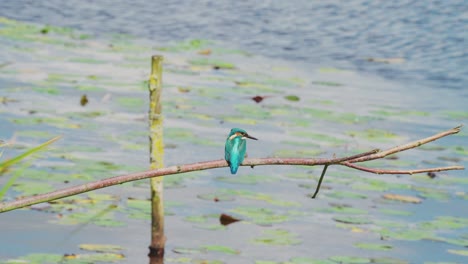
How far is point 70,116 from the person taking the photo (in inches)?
409

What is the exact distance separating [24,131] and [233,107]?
8.44 feet

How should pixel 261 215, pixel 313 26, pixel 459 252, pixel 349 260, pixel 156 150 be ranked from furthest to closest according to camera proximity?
pixel 313 26, pixel 261 215, pixel 459 252, pixel 349 260, pixel 156 150

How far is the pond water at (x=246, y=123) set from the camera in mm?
7246

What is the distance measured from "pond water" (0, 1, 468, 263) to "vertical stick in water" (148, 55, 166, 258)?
0.39 ft

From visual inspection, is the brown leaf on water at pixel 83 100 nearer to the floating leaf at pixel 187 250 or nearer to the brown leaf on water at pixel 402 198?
the brown leaf on water at pixel 402 198

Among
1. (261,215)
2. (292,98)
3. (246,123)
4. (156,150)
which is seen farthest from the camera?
(292,98)

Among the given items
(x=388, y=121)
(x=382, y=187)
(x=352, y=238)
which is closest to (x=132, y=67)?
(x=388, y=121)

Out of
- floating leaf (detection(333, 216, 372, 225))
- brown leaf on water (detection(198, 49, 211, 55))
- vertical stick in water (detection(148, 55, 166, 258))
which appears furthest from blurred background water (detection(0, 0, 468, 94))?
vertical stick in water (detection(148, 55, 166, 258))

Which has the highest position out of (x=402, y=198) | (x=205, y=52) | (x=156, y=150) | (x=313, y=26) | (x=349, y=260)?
(x=313, y=26)

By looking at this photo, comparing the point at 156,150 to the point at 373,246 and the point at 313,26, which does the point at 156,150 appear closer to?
the point at 373,246

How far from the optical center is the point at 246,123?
10617 millimetres

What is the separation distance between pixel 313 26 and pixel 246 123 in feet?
28.0

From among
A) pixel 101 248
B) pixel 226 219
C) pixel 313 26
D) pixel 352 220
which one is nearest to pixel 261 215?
pixel 226 219

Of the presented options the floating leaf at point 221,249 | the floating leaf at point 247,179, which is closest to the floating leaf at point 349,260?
the floating leaf at point 221,249
